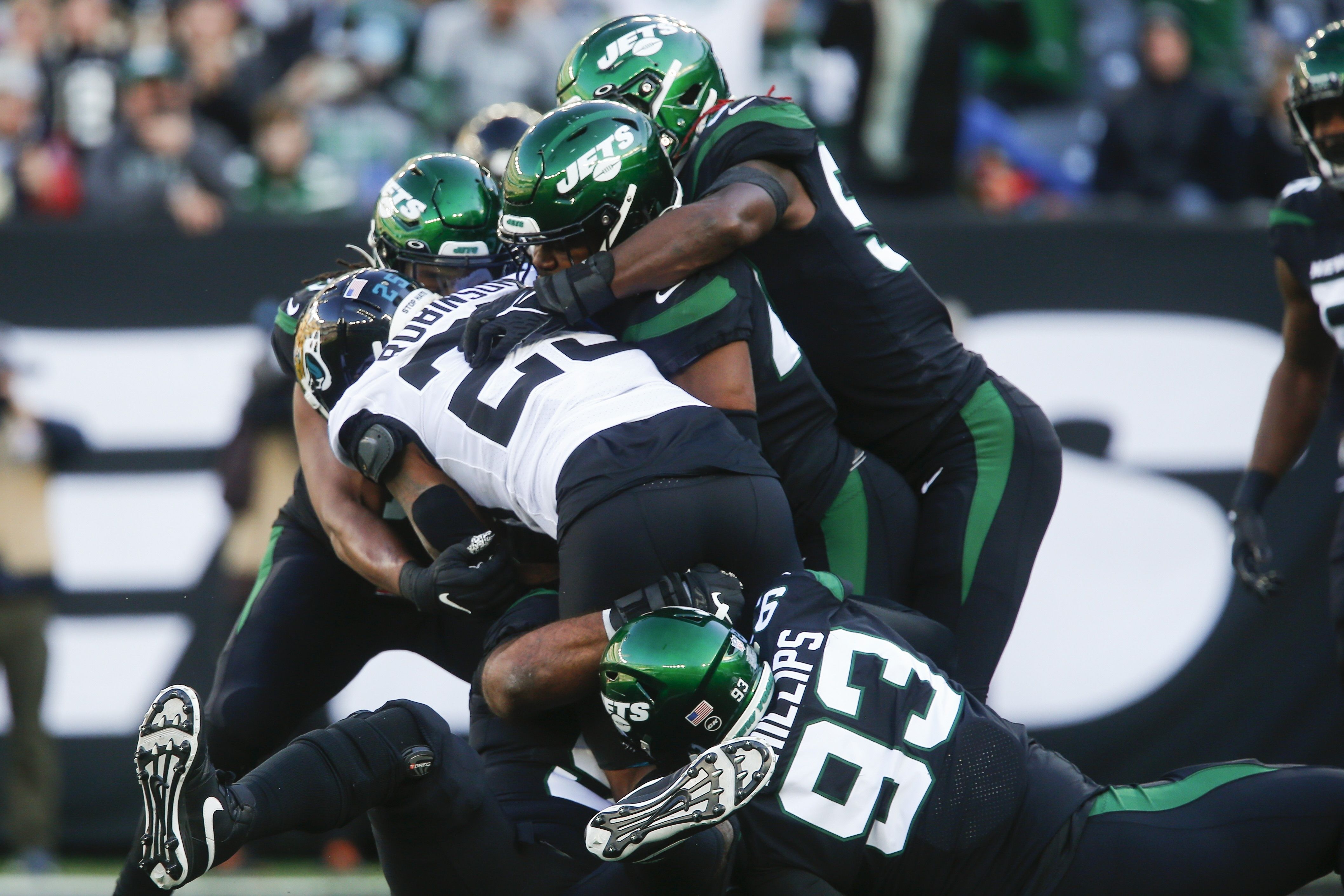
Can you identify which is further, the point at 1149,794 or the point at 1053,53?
the point at 1053,53

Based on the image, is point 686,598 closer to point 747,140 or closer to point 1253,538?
point 747,140

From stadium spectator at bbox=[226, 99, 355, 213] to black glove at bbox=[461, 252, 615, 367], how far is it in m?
3.79

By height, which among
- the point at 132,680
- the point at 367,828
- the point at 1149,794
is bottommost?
the point at 367,828

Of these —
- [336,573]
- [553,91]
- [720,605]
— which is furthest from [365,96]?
[720,605]

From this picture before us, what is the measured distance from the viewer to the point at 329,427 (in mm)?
3797

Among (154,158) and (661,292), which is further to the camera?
(154,158)

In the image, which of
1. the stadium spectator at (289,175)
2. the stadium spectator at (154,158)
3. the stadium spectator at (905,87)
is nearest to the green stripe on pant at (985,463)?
the stadium spectator at (905,87)

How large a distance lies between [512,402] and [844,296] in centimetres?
96

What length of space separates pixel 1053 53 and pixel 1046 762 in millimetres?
5872

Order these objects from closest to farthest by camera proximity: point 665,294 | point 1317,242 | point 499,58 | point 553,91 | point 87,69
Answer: point 665,294, point 1317,242, point 553,91, point 499,58, point 87,69

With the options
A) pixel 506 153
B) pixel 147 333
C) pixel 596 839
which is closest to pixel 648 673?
pixel 596 839

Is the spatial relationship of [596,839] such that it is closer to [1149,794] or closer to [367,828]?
[1149,794]

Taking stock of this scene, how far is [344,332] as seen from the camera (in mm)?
3881

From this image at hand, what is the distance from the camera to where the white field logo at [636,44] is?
393 cm
